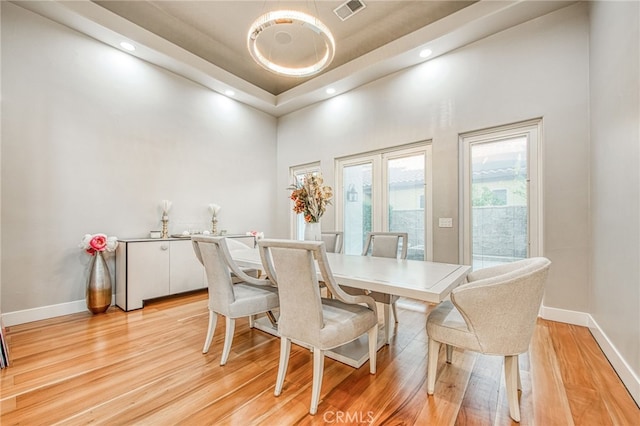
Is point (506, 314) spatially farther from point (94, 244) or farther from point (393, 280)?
point (94, 244)

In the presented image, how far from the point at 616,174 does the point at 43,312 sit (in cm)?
550

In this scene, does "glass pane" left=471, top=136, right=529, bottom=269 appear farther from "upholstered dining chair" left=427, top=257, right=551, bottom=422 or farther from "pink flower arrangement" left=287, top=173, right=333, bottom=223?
"pink flower arrangement" left=287, top=173, right=333, bottom=223

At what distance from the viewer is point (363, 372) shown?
1867mm

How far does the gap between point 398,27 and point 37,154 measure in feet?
15.4

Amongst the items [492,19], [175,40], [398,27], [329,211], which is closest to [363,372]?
[329,211]

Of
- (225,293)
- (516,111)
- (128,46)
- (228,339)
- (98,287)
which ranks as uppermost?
(128,46)

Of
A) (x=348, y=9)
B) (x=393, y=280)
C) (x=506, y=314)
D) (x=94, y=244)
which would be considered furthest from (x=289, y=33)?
(x=506, y=314)

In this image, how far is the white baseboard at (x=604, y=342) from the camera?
1.62m

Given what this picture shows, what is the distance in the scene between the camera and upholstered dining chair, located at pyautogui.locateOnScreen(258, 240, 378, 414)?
1447 mm

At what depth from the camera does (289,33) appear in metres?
3.84

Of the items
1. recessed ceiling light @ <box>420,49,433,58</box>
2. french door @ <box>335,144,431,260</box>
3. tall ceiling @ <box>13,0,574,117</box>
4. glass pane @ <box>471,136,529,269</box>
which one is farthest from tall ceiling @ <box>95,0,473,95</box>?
glass pane @ <box>471,136,529,269</box>

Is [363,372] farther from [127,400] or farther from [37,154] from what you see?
[37,154]

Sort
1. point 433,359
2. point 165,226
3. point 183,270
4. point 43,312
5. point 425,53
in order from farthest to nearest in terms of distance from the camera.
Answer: point 165,226 < point 183,270 < point 425,53 < point 43,312 < point 433,359

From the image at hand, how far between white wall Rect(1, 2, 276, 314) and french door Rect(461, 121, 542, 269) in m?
3.89
